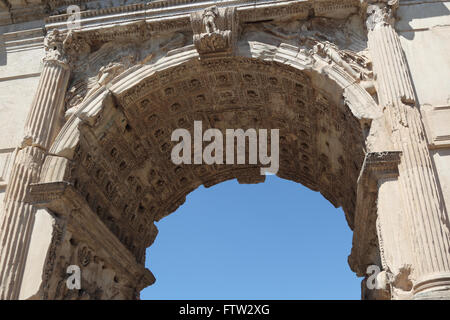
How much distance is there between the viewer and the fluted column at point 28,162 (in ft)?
24.1

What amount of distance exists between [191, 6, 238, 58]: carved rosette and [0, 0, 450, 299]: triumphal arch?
35mm

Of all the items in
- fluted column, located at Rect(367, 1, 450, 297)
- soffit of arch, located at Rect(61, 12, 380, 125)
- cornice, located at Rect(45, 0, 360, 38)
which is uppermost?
cornice, located at Rect(45, 0, 360, 38)

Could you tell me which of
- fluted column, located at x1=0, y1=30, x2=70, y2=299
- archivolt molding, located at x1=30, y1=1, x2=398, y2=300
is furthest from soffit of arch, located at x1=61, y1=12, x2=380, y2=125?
Answer: fluted column, located at x1=0, y1=30, x2=70, y2=299

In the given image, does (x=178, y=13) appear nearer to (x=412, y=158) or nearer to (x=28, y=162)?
(x=28, y=162)

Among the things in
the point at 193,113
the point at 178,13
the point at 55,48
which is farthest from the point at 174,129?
the point at 55,48

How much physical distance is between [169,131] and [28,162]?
3152 millimetres

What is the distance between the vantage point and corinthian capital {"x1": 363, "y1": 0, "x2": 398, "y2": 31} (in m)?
8.47

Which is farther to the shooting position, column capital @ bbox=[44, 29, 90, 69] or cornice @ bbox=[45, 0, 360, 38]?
column capital @ bbox=[44, 29, 90, 69]

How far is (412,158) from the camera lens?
696cm

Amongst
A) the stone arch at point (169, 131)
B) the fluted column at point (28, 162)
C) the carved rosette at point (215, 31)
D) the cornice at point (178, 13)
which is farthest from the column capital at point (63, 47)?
the carved rosette at point (215, 31)

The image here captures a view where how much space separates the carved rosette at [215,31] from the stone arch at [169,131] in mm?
186

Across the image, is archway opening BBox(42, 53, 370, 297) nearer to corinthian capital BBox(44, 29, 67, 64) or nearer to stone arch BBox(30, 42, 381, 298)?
stone arch BBox(30, 42, 381, 298)

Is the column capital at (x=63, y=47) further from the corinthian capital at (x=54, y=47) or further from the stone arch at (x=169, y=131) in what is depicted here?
the stone arch at (x=169, y=131)
